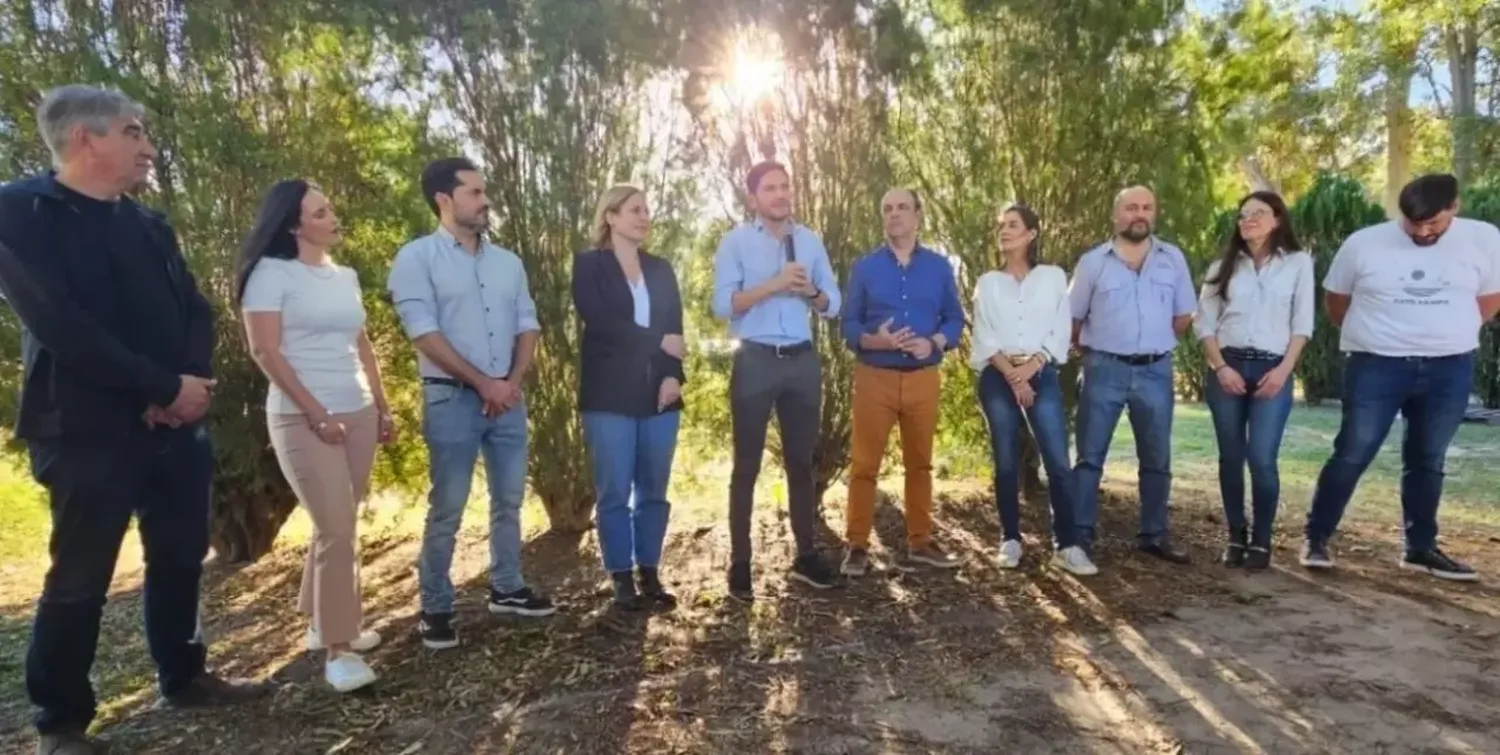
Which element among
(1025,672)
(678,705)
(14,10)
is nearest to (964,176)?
(1025,672)

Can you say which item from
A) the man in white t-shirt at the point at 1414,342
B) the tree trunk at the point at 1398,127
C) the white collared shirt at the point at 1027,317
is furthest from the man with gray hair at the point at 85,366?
the tree trunk at the point at 1398,127

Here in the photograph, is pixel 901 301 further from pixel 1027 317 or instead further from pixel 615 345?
pixel 615 345

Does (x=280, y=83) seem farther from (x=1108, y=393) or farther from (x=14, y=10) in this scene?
(x=1108, y=393)

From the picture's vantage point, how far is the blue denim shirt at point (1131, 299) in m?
4.55

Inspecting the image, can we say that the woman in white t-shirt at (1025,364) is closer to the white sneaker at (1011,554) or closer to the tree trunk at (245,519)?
the white sneaker at (1011,554)

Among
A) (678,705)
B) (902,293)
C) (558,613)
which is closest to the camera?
(678,705)

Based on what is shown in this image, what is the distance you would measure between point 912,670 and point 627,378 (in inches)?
62.2

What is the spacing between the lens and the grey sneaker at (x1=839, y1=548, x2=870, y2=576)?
4.52 m

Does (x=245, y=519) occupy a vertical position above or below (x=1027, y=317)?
below

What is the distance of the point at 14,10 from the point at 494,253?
3.22 meters

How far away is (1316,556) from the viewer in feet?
15.0


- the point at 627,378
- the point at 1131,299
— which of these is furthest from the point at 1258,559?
the point at 627,378

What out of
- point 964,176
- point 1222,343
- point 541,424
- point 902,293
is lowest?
point 541,424

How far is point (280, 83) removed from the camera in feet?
17.2
